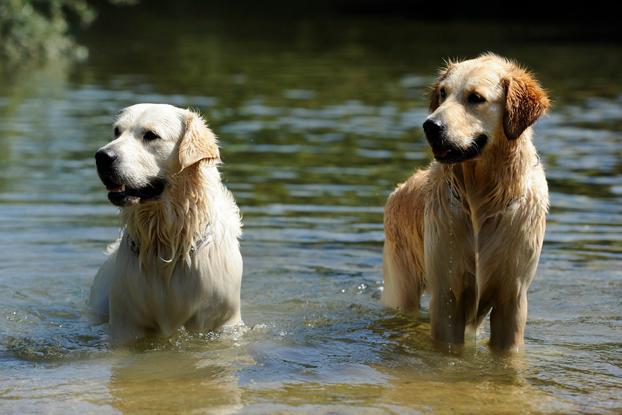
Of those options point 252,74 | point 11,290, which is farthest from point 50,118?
point 11,290

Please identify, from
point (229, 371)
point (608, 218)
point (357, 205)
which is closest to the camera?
point (229, 371)

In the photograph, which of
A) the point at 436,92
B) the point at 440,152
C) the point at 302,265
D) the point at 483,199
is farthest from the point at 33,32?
the point at 440,152

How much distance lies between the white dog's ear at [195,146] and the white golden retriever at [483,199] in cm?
145

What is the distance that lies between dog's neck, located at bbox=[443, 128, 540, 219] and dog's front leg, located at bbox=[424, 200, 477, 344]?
16cm

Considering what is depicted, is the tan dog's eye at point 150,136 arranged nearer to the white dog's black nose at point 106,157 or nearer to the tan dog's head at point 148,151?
the tan dog's head at point 148,151

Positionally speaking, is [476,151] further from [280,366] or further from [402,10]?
[402,10]

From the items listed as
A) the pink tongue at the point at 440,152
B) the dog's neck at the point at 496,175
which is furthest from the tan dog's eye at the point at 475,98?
the pink tongue at the point at 440,152

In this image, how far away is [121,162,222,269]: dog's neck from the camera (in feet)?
23.1

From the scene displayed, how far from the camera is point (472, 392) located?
638 cm

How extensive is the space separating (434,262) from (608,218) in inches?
186

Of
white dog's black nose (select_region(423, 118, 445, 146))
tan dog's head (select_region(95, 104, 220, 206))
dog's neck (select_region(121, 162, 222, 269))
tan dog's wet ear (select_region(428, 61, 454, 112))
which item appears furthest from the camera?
dog's neck (select_region(121, 162, 222, 269))

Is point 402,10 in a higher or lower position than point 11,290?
higher

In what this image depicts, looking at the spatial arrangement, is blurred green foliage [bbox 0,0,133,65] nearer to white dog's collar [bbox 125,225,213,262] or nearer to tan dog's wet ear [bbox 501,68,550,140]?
white dog's collar [bbox 125,225,213,262]

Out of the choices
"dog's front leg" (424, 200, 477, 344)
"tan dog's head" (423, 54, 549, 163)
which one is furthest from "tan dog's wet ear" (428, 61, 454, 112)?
"dog's front leg" (424, 200, 477, 344)
